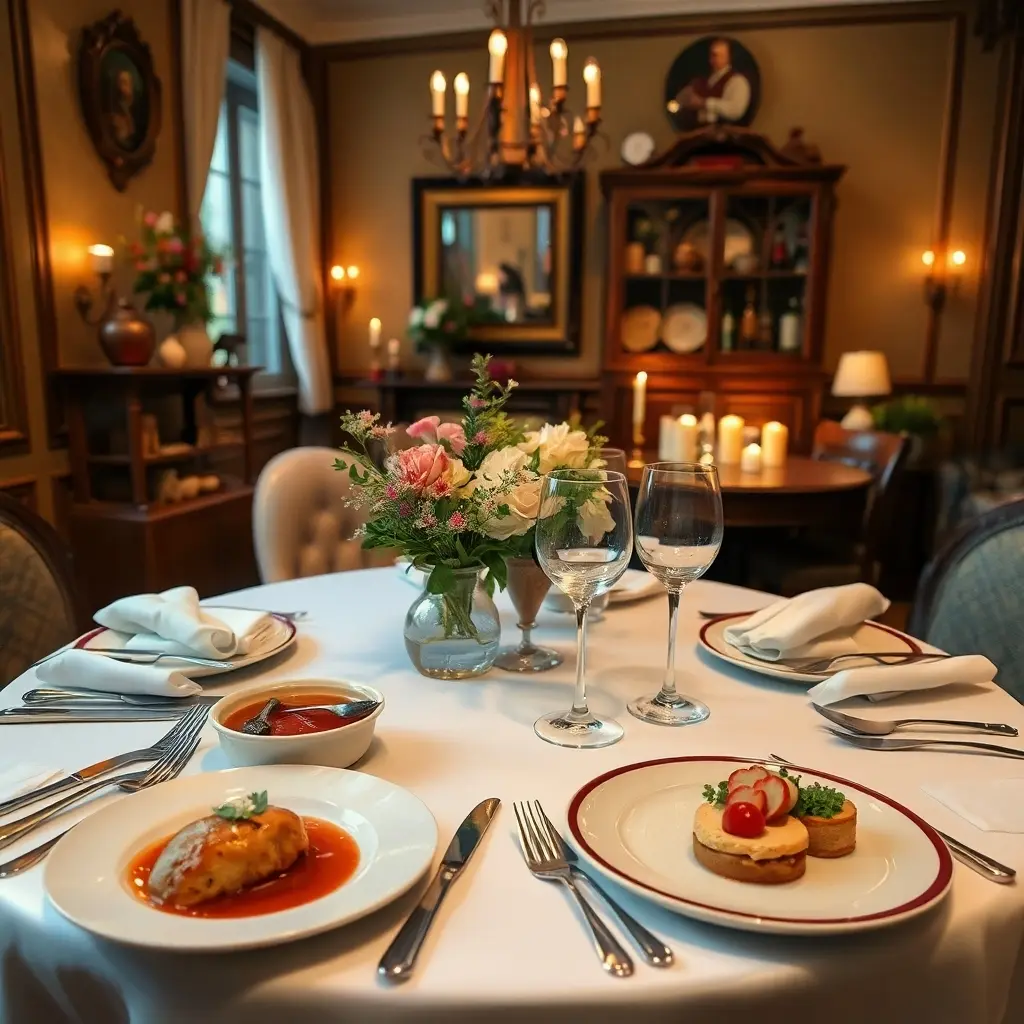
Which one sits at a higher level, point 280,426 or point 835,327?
point 835,327

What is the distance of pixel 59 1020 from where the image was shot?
662 mm

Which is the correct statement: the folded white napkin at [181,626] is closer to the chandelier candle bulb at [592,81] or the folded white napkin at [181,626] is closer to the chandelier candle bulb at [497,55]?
the chandelier candle bulb at [497,55]

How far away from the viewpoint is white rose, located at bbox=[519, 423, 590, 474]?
1.12 meters

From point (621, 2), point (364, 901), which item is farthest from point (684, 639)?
point (621, 2)

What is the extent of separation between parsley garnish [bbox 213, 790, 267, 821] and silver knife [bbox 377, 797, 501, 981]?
0.48ft

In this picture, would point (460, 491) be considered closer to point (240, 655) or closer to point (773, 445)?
point (240, 655)

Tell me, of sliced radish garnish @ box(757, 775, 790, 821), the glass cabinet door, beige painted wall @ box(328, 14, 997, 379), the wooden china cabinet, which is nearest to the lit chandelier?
the wooden china cabinet

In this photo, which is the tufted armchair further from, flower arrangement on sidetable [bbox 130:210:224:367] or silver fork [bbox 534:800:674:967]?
flower arrangement on sidetable [bbox 130:210:224:367]

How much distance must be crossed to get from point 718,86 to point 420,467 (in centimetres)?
419

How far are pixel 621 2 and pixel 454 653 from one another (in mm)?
4430

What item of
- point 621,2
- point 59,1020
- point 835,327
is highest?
point 621,2

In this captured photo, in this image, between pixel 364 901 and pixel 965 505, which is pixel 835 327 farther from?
pixel 364 901

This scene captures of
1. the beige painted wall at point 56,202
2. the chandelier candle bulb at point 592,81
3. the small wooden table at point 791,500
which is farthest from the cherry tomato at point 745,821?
the beige painted wall at point 56,202

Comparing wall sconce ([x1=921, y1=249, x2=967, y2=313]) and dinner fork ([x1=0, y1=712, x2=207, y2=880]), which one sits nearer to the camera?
dinner fork ([x1=0, y1=712, x2=207, y2=880])
